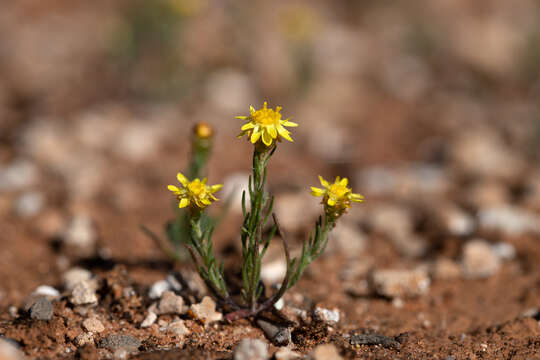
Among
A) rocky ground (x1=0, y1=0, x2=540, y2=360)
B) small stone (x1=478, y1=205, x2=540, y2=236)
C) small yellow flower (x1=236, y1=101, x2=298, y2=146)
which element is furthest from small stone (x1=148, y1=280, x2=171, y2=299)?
small stone (x1=478, y1=205, x2=540, y2=236)

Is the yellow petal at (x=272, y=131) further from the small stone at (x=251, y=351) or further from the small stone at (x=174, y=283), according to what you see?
the small stone at (x=174, y=283)

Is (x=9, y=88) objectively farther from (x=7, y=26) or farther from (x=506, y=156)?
(x=506, y=156)

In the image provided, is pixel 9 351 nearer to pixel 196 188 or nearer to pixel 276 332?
pixel 196 188

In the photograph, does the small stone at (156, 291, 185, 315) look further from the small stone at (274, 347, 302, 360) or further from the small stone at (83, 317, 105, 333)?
the small stone at (274, 347, 302, 360)

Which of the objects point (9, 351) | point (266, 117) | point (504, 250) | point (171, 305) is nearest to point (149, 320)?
point (171, 305)

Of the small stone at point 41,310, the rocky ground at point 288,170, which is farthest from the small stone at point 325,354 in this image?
the small stone at point 41,310

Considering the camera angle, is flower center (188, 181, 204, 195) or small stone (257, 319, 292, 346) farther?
small stone (257, 319, 292, 346)
